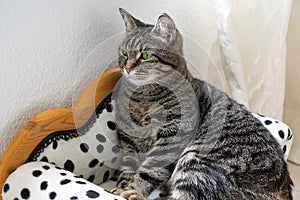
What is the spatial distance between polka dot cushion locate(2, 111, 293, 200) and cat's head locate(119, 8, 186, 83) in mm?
175

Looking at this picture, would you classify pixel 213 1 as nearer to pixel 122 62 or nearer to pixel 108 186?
pixel 122 62

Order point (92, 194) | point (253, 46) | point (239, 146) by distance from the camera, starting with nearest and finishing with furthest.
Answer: point (92, 194) < point (239, 146) < point (253, 46)

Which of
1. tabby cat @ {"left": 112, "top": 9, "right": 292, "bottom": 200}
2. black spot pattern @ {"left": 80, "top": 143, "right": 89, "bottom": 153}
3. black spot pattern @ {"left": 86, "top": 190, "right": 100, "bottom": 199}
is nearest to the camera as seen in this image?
black spot pattern @ {"left": 86, "top": 190, "right": 100, "bottom": 199}

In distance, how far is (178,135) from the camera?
1356mm

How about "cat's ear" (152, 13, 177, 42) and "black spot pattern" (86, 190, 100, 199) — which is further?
"cat's ear" (152, 13, 177, 42)

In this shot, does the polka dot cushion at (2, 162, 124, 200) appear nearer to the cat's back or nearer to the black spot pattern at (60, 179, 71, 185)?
the black spot pattern at (60, 179, 71, 185)

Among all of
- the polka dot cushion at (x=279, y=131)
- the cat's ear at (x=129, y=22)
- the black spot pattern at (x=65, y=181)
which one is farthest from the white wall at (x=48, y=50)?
the polka dot cushion at (x=279, y=131)

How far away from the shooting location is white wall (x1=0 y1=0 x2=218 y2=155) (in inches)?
49.5

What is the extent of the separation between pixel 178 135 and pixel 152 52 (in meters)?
0.25

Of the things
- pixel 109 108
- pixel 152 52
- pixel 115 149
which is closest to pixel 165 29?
pixel 152 52

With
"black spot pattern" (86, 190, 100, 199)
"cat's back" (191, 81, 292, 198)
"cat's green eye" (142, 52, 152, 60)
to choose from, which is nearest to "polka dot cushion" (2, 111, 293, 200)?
"black spot pattern" (86, 190, 100, 199)

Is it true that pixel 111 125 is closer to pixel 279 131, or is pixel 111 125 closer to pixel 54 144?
pixel 54 144

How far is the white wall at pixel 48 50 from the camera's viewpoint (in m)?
1.26

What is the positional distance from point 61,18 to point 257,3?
76 cm
